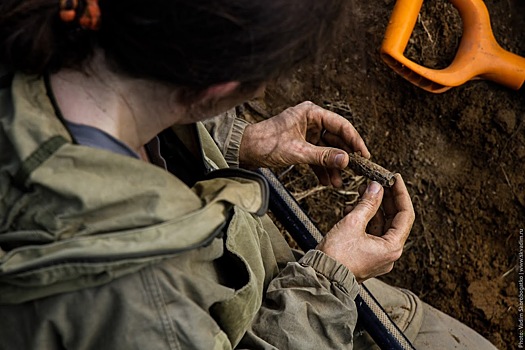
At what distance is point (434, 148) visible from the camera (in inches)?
92.1

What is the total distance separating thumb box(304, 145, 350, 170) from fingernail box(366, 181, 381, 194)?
8 centimetres

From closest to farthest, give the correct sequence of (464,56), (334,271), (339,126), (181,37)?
1. (181,37)
2. (334,271)
3. (339,126)
4. (464,56)

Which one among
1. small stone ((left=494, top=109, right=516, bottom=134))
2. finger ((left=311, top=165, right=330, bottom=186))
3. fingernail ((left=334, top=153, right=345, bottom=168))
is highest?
fingernail ((left=334, top=153, right=345, bottom=168))

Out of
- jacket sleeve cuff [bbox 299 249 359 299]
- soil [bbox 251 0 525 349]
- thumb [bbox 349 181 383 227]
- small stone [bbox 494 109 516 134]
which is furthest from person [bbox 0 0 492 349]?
small stone [bbox 494 109 516 134]

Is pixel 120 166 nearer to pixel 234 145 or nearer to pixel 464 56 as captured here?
pixel 234 145

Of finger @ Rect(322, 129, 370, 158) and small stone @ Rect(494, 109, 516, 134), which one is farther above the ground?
finger @ Rect(322, 129, 370, 158)

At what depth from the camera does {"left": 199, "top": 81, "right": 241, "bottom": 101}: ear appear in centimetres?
95

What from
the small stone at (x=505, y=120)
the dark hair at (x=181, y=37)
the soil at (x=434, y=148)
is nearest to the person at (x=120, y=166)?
the dark hair at (x=181, y=37)

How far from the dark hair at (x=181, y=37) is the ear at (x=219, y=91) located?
0.07 ft

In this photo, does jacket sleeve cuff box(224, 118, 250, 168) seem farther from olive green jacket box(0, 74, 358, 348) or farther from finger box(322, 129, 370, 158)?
olive green jacket box(0, 74, 358, 348)

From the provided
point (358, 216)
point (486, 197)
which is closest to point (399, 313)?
point (358, 216)

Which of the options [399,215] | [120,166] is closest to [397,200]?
[399,215]

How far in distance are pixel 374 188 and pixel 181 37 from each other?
0.75 m

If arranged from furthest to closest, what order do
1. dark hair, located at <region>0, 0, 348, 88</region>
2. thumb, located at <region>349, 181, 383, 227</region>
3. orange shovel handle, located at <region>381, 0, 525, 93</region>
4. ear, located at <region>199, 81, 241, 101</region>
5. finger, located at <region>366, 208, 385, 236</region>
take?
orange shovel handle, located at <region>381, 0, 525, 93</region> → finger, located at <region>366, 208, 385, 236</region> → thumb, located at <region>349, 181, 383, 227</region> → ear, located at <region>199, 81, 241, 101</region> → dark hair, located at <region>0, 0, 348, 88</region>
